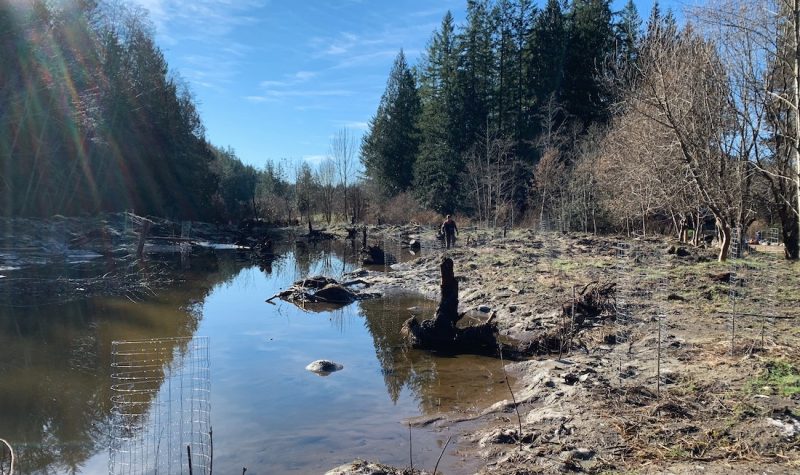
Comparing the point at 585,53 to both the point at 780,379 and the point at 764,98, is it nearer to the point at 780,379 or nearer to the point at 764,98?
the point at 764,98

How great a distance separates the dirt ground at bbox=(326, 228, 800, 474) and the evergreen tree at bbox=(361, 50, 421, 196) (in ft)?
121

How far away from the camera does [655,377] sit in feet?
22.4

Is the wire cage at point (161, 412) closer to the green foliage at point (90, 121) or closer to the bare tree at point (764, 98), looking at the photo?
the bare tree at point (764, 98)

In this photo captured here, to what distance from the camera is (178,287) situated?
18688 mm

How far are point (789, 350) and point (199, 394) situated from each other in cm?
814

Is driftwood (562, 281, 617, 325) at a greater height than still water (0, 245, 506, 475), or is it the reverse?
driftwood (562, 281, 617, 325)

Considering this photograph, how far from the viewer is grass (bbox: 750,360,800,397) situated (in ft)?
18.2

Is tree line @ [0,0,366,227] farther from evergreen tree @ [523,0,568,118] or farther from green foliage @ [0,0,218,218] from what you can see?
evergreen tree @ [523,0,568,118]

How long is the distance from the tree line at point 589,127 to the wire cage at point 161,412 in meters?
7.57

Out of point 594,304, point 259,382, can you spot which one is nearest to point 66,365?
point 259,382

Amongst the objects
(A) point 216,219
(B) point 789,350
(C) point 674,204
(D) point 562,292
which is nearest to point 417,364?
(D) point 562,292

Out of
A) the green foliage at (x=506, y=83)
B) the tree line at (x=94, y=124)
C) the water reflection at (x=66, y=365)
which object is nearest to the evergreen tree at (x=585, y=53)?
the green foliage at (x=506, y=83)

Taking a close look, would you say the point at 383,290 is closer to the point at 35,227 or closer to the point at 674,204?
the point at 674,204

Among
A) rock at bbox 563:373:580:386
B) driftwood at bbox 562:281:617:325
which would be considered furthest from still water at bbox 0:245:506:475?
driftwood at bbox 562:281:617:325
